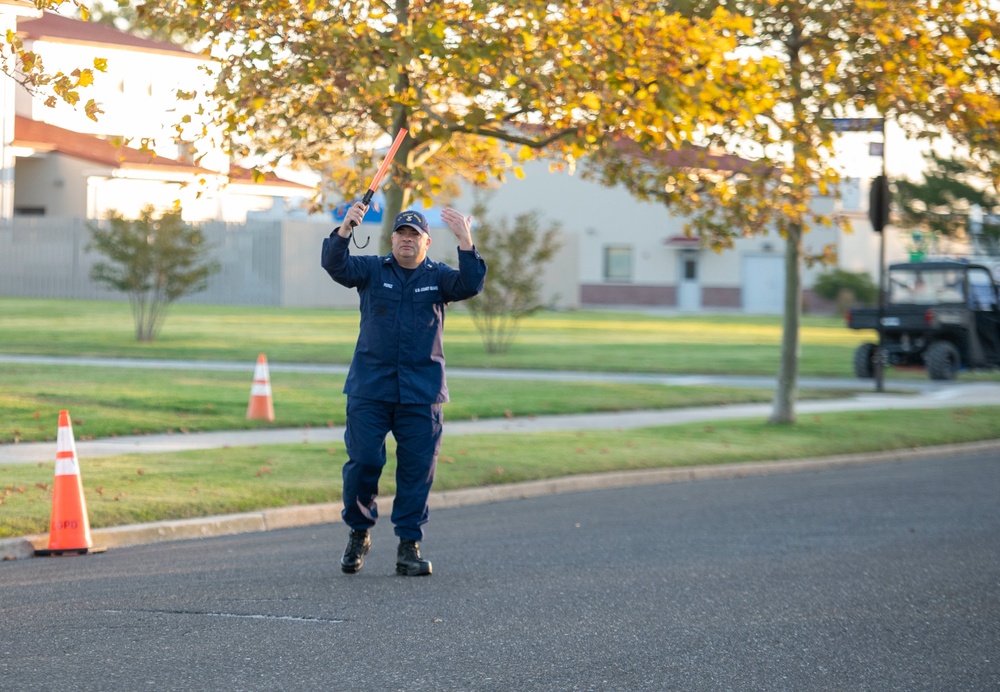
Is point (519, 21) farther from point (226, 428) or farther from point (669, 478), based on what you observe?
point (226, 428)

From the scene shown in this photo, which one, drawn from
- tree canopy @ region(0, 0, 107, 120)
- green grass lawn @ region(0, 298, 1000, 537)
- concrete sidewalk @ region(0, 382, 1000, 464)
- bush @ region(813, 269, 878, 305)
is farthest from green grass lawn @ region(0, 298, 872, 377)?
tree canopy @ region(0, 0, 107, 120)

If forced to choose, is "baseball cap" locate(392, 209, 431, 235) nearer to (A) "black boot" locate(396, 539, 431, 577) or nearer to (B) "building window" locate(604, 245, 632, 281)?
(A) "black boot" locate(396, 539, 431, 577)

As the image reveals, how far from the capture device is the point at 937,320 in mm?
25125

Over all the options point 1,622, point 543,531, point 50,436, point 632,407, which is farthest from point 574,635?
point 632,407

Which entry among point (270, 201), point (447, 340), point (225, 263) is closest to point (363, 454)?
point (447, 340)

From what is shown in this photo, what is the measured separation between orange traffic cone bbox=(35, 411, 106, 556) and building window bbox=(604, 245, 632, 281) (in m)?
49.8

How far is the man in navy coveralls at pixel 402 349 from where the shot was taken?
25.4 ft

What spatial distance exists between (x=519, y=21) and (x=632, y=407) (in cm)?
853

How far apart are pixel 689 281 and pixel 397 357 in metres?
50.6

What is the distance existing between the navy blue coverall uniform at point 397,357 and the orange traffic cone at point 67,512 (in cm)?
189

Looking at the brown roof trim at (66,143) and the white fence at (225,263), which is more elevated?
the brown roof trim at (66,143)

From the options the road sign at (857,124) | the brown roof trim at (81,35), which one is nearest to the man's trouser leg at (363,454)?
the road sign at (857,124)

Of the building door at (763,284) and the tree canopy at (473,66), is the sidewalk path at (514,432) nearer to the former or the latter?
the tree canopy at (473,66)

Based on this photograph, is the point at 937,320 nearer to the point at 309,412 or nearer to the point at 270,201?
the point at 309,412
